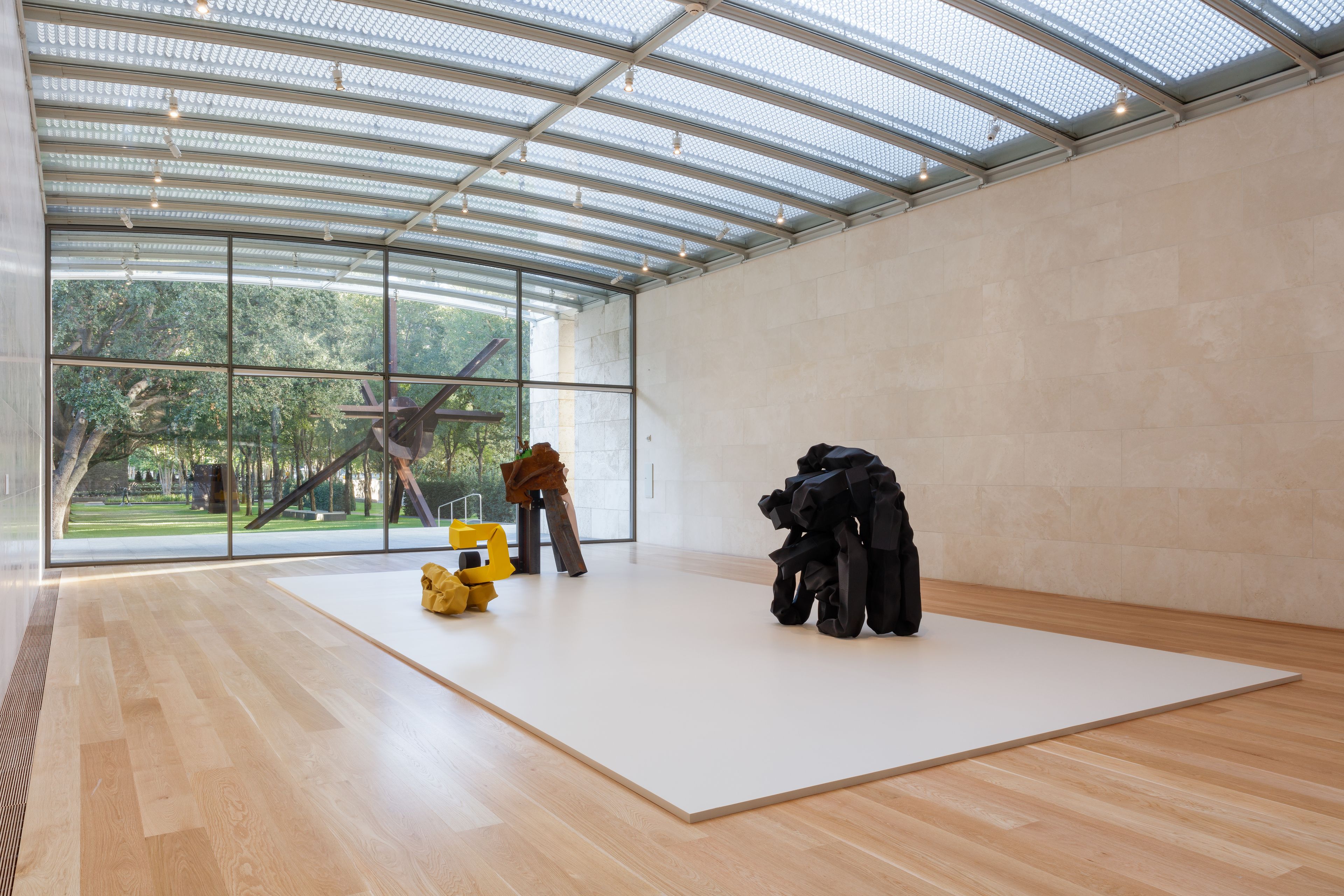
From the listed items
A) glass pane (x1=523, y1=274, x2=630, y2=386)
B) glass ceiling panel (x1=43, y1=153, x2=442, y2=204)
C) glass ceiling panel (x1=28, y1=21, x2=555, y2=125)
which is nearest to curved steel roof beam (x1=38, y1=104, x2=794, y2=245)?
glass ceiling panel (x1=28, y1=21, x2=555, y2=125)

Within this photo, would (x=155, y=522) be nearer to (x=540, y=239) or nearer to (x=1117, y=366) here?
(x=540, y=239)

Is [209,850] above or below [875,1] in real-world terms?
below

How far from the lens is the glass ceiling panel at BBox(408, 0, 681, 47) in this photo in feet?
21.1

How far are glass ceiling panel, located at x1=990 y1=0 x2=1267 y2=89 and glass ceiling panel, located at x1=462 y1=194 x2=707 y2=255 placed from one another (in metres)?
5.70

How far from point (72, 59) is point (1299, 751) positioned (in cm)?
905

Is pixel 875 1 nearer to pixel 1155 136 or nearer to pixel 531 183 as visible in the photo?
pixel 1155 136

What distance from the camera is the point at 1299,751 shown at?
3.59 meters

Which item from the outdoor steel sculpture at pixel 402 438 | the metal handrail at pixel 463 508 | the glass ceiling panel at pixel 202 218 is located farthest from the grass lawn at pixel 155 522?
the glass ceiling panel at pixel 202 218

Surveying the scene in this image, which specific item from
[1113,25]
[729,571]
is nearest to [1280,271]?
[1113,25]

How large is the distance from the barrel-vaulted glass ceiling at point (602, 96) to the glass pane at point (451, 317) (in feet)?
5.77

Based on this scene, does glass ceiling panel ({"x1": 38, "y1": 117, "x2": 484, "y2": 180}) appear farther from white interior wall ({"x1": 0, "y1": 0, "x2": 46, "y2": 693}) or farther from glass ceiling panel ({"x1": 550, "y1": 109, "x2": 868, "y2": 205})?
glass ceiling panel ({"x1": 550, "y1": 109, "x2": 868, "y2": 205})

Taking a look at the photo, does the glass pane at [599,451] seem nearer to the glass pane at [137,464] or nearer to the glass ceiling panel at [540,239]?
the glass ceiling panel at [540,239]

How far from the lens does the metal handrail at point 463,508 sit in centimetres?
1297

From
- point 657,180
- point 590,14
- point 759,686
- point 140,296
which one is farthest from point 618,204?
point 759,686
